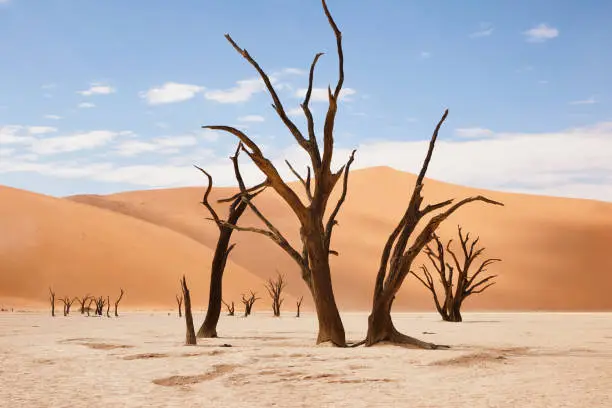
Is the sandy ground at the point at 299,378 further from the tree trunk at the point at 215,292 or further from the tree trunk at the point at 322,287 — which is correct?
the tree trunk at the point at 215,292

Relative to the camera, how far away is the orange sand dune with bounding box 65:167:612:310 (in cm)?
5328

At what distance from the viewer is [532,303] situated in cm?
5231

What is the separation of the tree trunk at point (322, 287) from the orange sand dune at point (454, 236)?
35.1m

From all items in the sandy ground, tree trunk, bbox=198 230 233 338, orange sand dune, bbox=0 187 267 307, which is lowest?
the sandy ground

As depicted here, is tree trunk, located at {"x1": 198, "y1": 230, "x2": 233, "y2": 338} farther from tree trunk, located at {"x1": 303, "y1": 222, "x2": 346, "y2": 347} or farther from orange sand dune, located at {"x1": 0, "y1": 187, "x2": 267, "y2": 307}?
orange sand dune, located at {"x1": 0, "y1": 187, "x2": 267, "y2": 307}

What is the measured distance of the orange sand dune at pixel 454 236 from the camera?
175ft

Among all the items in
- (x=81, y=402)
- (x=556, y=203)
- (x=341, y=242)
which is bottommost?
(x=81, y=402)

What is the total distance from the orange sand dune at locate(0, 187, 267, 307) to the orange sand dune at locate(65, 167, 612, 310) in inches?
70.2

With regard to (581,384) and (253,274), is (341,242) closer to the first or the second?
(253,274)

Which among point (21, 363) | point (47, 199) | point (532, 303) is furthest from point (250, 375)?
point (47, 199)

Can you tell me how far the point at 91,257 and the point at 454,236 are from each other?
28.1 m

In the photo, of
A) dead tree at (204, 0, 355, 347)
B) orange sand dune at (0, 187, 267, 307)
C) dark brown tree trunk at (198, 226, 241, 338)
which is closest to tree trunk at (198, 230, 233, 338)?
dark brown tree trunk at (198, 226, 241, 338)

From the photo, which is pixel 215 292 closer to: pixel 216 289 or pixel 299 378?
pixel 216 289

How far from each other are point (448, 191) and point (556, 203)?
9.58 meters
